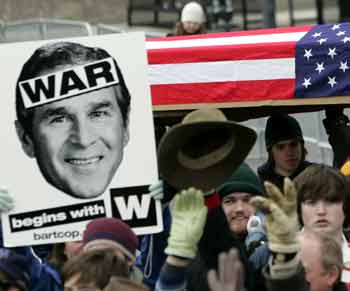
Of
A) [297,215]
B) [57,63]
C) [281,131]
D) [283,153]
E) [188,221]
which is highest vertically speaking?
[57,63]

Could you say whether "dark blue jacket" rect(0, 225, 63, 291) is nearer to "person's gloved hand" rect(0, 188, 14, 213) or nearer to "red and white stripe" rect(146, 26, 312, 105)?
"person's gloved hand" rect(0, 188, 14, 213)

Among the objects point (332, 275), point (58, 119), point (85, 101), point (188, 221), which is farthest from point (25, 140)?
point (332, 275)

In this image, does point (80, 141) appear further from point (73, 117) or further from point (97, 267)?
point (97, 267)

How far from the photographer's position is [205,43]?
10922 millimetres

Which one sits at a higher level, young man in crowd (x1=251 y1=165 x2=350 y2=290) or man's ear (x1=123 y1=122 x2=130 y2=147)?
man's ear (x1=123 y1=122 x2=130 y2=147)

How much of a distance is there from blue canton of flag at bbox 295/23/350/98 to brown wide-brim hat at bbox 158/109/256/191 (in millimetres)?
3423

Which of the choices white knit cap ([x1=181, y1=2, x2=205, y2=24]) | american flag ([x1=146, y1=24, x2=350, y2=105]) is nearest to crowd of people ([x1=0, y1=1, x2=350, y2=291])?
american flag ([x1=146, y1=24, x2=350, y2=105])

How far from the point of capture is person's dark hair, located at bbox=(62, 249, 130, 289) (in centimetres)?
655

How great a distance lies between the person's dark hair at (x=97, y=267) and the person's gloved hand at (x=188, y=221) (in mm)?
244

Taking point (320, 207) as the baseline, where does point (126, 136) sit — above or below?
above

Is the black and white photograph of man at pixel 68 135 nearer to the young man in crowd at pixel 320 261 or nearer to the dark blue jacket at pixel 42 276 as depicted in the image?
the dark blue jacket at pixel 42 276

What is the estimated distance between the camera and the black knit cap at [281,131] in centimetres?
1032

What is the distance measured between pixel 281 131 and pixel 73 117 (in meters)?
2.77

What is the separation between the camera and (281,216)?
617 cm
